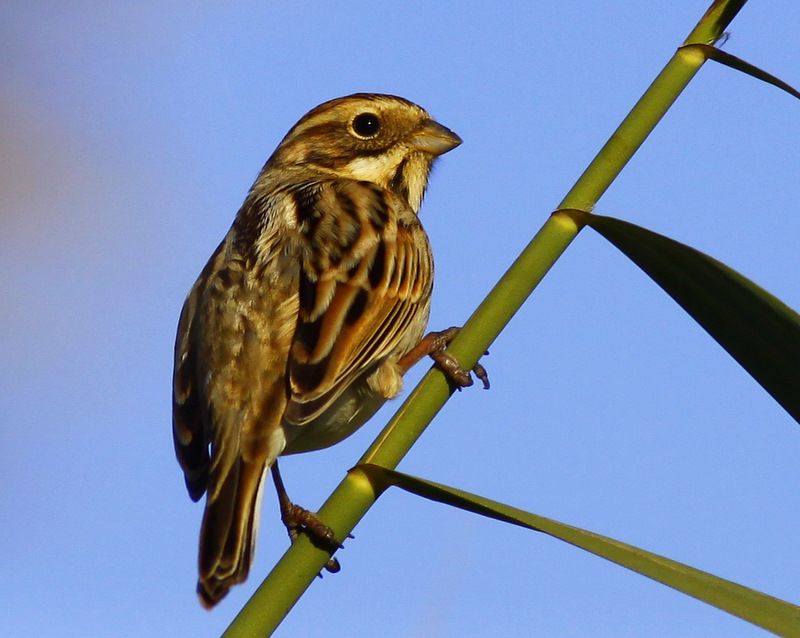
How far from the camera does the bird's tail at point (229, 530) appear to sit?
275cm

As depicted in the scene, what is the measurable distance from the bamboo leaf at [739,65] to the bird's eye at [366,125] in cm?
279

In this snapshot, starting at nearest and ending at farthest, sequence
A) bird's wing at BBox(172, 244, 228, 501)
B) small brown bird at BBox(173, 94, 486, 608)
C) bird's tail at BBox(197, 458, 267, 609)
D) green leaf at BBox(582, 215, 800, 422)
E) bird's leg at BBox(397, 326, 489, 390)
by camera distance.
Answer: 1. green leaf at BBox(582, 215, 800, 422)
2. bird's tail at BBox(197, 458, 267, 609)
3. small brown bird at BBox(173, 94, 486, 608)
4. bird's wing at BBox(172, 244, 228, 501)
5. bird's leg at BBox(397, 326, 489, 390)

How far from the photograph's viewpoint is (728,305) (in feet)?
6.53

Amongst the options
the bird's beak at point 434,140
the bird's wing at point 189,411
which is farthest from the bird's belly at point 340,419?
the bird's beak at point 434,140

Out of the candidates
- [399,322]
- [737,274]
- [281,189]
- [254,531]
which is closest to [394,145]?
[281,189]

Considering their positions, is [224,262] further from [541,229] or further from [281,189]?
[541,229]

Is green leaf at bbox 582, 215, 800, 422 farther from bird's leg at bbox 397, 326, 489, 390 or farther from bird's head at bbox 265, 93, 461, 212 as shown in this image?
bird's head at bbox 265, 93, 461, 212

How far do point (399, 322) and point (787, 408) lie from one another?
201 centimetres

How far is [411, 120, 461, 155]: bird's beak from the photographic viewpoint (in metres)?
4.84

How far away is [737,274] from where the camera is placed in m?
1.91

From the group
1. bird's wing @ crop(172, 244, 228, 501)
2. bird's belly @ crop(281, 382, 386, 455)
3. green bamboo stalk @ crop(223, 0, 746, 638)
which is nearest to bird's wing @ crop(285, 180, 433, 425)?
bird's belly @ crop(281, 382, 386, 455)

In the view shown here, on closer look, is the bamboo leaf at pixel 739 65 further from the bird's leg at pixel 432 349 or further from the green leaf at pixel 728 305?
the bird's leg at pixel 432 349

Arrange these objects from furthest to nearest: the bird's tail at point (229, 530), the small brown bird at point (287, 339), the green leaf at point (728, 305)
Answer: the small brown bird at point (287, 339) → the bird's tail at point (229, 530) → the green leaf at point (728, 305)

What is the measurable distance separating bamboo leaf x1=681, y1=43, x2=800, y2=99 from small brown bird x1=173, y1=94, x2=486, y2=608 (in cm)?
93
